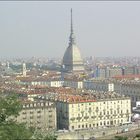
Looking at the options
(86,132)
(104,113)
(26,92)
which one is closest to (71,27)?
(26,92)

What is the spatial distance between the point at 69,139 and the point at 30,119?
498cm

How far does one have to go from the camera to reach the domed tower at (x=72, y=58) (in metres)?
82.6

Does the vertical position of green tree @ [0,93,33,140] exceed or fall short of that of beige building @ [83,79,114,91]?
it exceeds it

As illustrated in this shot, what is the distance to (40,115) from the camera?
116ft

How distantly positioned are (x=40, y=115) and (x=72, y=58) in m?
47.7

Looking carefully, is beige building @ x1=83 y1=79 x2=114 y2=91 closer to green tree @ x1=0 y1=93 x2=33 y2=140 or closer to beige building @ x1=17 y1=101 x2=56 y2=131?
beige building @ x1=17 y1=101 x2=56 y2=131

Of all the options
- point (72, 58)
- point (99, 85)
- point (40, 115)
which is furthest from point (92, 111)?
point (72, 58)

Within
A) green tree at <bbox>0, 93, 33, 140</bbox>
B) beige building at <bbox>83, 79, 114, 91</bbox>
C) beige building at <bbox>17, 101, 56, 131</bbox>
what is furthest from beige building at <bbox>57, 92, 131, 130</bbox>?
green tree at <bbox>0, 93, 33, 140</bbox>

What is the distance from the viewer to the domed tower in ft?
271

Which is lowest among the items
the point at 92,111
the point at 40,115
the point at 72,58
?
the point at 92,111

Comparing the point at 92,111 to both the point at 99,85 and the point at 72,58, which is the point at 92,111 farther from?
the point at 72,58

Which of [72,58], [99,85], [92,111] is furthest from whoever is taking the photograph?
[72,58]

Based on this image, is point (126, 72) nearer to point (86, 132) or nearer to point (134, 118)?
point (134, 118)

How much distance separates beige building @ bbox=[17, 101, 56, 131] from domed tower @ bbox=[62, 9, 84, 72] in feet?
153
